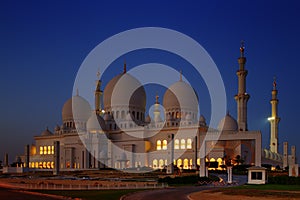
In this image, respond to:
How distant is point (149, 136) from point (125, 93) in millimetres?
13738

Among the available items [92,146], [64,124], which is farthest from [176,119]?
[64,124]

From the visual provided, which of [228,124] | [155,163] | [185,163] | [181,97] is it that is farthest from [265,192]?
[181,97]

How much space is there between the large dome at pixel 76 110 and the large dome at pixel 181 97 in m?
21.8

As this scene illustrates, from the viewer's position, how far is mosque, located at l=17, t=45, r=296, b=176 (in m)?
68.9

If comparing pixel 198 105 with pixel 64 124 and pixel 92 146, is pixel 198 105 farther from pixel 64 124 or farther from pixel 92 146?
pixel 64 124

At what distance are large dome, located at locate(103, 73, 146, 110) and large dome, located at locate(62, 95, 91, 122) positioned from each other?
7.95 meters

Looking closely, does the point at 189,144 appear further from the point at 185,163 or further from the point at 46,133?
the point at 46,133

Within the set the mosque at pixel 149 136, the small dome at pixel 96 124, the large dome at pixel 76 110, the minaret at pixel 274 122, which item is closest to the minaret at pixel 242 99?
the mosque at pixel 149 136

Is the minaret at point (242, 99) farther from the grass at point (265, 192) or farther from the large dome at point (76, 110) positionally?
the grass at point (265, 192)

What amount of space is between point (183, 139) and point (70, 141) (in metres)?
26.6

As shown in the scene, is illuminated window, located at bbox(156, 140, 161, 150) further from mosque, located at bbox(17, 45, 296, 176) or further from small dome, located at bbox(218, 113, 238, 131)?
small dome, located at bbox(218, 113, 238, 131)

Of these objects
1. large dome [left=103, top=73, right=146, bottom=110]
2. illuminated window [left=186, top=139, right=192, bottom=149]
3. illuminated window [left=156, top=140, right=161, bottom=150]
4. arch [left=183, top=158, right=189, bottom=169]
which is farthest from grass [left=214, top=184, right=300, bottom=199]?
large dome [left=103, top=73, right=146, bottom=110]

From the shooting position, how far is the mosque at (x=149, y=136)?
68875 mm

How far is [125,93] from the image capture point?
285ft
